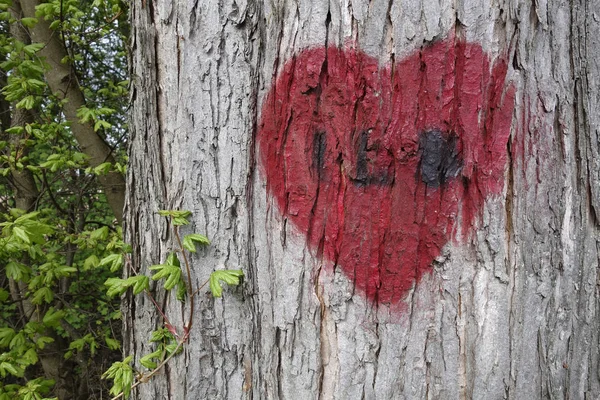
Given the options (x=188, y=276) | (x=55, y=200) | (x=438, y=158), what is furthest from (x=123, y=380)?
(x=55, y=200)

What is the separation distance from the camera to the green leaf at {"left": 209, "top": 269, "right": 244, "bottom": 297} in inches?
45.1

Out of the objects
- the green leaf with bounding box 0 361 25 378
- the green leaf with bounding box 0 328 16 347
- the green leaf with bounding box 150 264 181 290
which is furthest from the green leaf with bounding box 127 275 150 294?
the green leaf with bounding box 0 328 16 347

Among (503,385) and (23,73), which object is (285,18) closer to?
(503,385)

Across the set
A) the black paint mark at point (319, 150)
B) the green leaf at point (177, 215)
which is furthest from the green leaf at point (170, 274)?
the black paint mark at point (319, 150)

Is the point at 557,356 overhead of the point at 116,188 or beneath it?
beneath

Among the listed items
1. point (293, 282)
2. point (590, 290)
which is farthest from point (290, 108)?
point (590, 290)

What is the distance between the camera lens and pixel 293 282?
1158 millimetres

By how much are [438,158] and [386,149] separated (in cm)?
12

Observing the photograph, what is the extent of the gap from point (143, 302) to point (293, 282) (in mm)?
541

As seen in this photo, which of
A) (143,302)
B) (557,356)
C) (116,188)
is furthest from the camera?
(116,188)

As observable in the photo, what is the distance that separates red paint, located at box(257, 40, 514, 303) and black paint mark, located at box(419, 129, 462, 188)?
13 millimetres

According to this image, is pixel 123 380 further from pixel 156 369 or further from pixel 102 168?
pixel 102 168

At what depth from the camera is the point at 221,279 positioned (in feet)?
3.82

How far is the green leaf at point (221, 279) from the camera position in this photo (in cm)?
115
